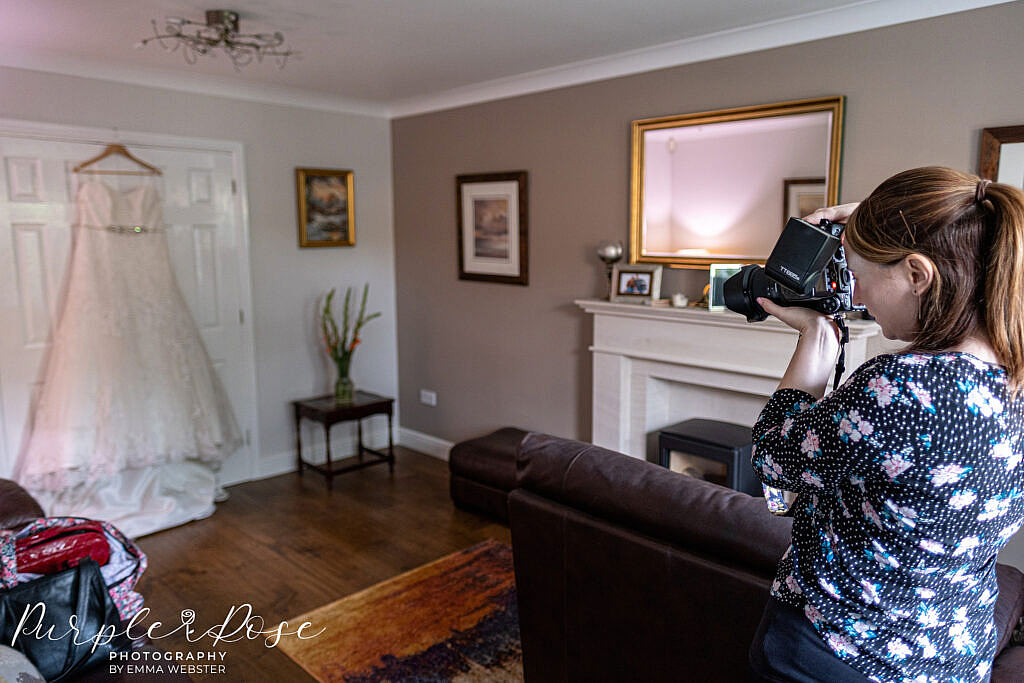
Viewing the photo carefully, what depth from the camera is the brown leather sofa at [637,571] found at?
152cm

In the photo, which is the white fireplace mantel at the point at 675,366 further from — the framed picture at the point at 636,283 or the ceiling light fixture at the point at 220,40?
the ceiling light fixture at the point at 220,40

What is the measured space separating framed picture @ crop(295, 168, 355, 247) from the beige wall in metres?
0.39

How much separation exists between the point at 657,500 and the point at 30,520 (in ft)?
6.28

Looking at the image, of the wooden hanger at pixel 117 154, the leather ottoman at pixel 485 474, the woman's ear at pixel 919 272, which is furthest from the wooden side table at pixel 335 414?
the woman's ear at pixel 919 272

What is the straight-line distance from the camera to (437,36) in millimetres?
3191

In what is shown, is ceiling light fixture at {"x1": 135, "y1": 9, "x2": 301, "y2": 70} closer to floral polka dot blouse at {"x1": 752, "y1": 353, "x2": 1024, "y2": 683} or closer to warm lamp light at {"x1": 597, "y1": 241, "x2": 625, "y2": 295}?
warm lamp light at {"x1": 597, "y1": 241, "x2": 625, "y2": 295}

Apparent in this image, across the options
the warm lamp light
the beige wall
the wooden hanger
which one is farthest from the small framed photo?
the wooden hanger

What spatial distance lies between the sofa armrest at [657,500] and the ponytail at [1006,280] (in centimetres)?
68

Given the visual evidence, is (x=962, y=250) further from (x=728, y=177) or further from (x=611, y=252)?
(x=611, y=252)

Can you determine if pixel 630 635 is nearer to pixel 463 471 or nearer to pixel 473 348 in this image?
pixel 463 471

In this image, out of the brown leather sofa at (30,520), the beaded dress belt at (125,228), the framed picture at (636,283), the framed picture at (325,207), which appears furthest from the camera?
the framed picture at (325,207)

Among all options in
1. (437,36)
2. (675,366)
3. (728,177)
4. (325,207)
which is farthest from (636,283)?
(325,207)

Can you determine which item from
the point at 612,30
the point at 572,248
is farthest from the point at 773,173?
the point at 572,248

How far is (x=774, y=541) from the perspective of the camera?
1459 mm
